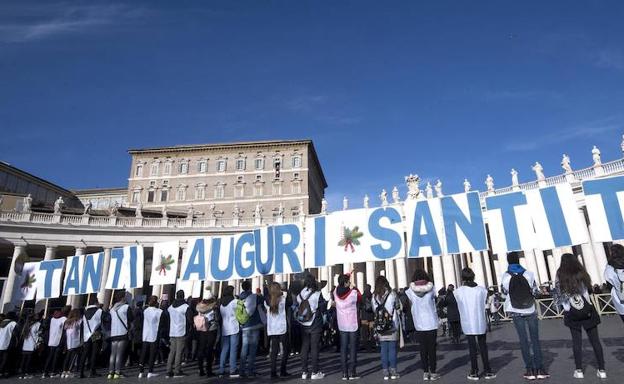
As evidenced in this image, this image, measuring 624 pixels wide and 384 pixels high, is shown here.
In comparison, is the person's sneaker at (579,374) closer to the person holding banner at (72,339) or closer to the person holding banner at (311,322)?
the person holding banner at (311,322)

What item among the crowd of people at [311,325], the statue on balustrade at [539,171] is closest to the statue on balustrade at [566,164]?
the statue on balustrade at [539,171]

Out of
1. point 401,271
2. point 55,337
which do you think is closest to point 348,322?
point 55,337

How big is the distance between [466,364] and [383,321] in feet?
9.20

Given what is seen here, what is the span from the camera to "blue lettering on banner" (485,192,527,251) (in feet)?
33.0

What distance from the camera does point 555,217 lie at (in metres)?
9.81

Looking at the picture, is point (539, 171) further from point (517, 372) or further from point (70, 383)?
point (70, 383)

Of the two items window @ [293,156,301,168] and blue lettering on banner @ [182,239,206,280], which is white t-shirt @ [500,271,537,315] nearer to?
blue lettering on banner @ [182,239,206,280]

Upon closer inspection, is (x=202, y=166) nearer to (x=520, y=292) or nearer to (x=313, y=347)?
(x=313, y=347)

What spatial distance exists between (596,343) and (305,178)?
54.4 m

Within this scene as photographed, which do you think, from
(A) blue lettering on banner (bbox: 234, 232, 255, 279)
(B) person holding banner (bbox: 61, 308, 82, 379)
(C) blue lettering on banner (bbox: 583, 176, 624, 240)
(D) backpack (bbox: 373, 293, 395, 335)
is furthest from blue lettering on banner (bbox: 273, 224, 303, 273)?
(C) blue lettering on banner (bbox: 583, 176, 624, 240)

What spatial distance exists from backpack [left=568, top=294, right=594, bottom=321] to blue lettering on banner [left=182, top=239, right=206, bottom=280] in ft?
42.9

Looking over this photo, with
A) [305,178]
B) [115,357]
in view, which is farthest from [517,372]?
[305,178]

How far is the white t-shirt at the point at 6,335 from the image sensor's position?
37.6 feet

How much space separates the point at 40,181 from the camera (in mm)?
55688
